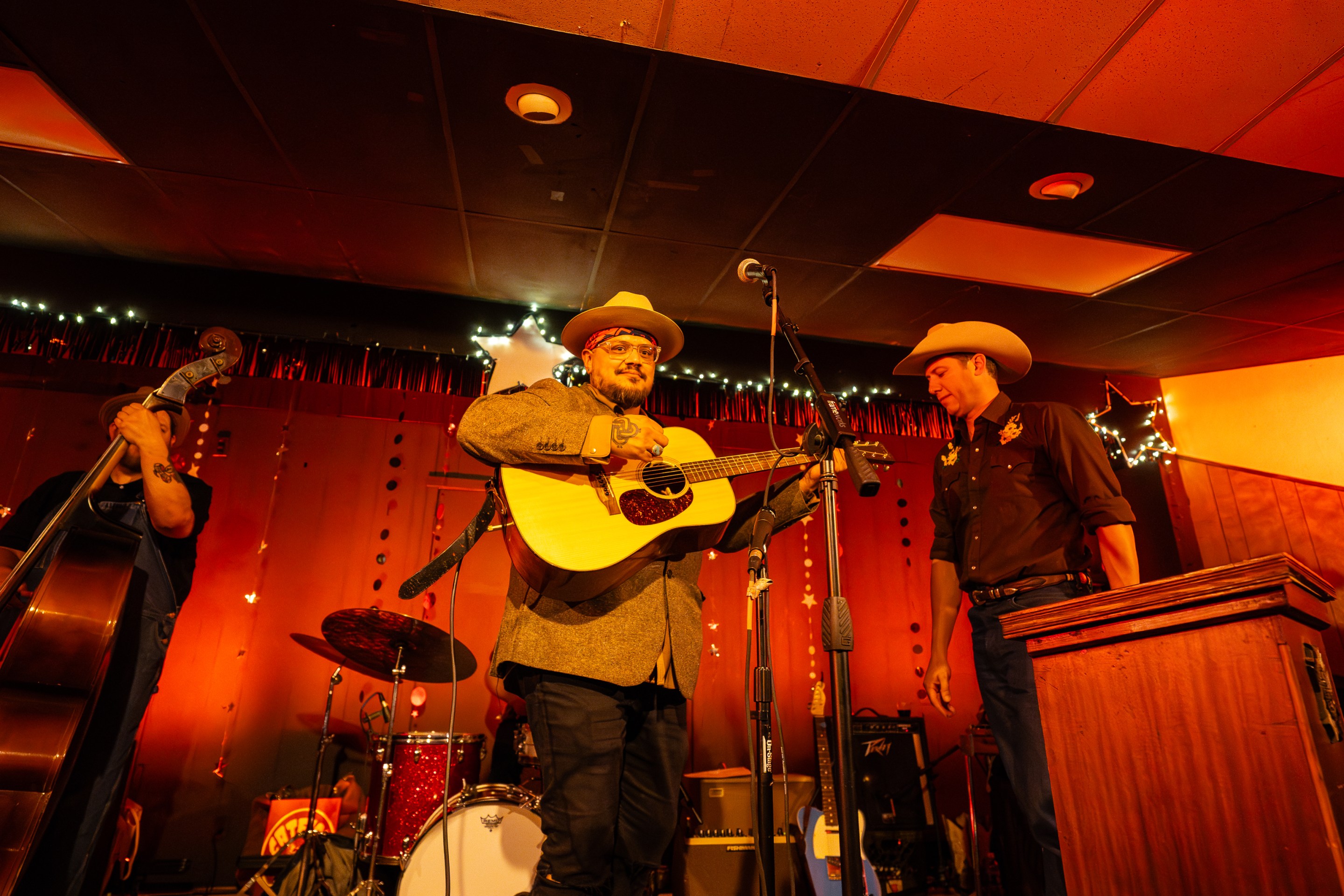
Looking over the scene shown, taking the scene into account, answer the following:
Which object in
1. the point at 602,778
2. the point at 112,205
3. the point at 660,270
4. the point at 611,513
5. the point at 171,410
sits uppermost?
the point at 112,205

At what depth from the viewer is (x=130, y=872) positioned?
12.9 feet

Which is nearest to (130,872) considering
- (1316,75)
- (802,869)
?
(802,869)

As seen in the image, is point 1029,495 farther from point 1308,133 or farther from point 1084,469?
point 1308,133

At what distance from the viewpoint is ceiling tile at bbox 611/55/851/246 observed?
3289 millimetres

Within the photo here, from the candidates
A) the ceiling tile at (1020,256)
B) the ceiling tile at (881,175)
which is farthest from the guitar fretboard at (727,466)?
the ceiling tile at (1020,256)

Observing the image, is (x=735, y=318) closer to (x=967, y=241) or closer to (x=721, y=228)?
(x=721, y=228)

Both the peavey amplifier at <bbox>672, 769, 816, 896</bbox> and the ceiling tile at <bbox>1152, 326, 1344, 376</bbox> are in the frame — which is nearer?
the peavey amplifier at <bbox>672, 769, 816, 896</bbox>

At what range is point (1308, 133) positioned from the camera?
3.53m

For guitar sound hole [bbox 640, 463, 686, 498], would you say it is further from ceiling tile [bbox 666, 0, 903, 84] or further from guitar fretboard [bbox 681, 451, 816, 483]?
ceiling tile [bbox 666, 0, 903, 84]

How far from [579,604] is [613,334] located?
3.70 ft

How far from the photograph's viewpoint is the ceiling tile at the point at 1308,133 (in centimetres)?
330

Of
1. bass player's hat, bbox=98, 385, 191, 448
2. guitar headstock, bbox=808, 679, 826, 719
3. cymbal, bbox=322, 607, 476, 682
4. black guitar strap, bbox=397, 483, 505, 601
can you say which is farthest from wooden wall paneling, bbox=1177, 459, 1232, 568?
bass player's hat, bbox=98, 385, 191, 448

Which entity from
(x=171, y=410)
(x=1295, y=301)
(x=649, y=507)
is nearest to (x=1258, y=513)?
(x=1295, y=301)

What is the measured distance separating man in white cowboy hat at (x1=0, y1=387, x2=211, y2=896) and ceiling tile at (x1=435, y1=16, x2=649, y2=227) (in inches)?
75.7
